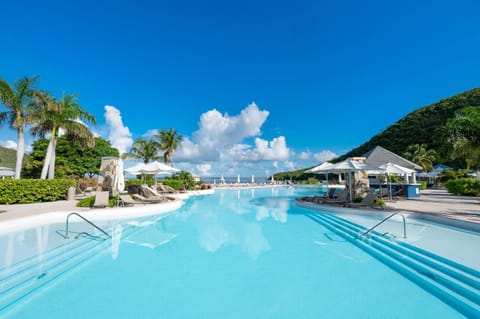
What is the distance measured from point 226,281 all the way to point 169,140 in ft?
77.6

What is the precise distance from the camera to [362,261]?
172 inches

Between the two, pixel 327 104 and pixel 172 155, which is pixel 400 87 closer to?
pixel 327 104

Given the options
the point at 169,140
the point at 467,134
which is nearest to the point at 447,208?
the point at 467,134

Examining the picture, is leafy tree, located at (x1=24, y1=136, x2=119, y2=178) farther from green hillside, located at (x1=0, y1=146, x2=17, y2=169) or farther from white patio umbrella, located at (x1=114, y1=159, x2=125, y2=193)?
green hillside, located at (x1=0, y1=146, x2=17, y2=169)

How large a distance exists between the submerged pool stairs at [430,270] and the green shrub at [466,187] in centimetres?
1372

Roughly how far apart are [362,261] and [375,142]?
49.9m

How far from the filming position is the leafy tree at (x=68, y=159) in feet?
79.9

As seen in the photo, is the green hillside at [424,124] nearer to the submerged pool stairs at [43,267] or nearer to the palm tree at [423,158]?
the palm tree at [423,158]

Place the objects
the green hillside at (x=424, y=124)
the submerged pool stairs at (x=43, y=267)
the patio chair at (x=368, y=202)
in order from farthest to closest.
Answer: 1. the green hillside at (x=424, y=124)
2. the patio chair at (x=368, y=202)
3. the submerged pool stairs at (x=43, y=267)

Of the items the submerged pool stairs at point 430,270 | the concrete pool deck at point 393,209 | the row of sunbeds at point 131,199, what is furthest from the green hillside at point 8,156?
the submerged pool stairs at point 430,270

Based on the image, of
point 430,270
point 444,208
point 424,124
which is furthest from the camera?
point 424,124

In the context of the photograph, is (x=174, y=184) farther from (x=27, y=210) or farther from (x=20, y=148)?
(x=27, y=210)

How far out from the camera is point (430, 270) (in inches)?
146

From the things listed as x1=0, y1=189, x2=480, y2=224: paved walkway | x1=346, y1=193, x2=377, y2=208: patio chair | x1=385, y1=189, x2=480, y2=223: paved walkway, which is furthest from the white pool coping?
x1=385, y1=189, x2=480, y2=223: paved walkway
